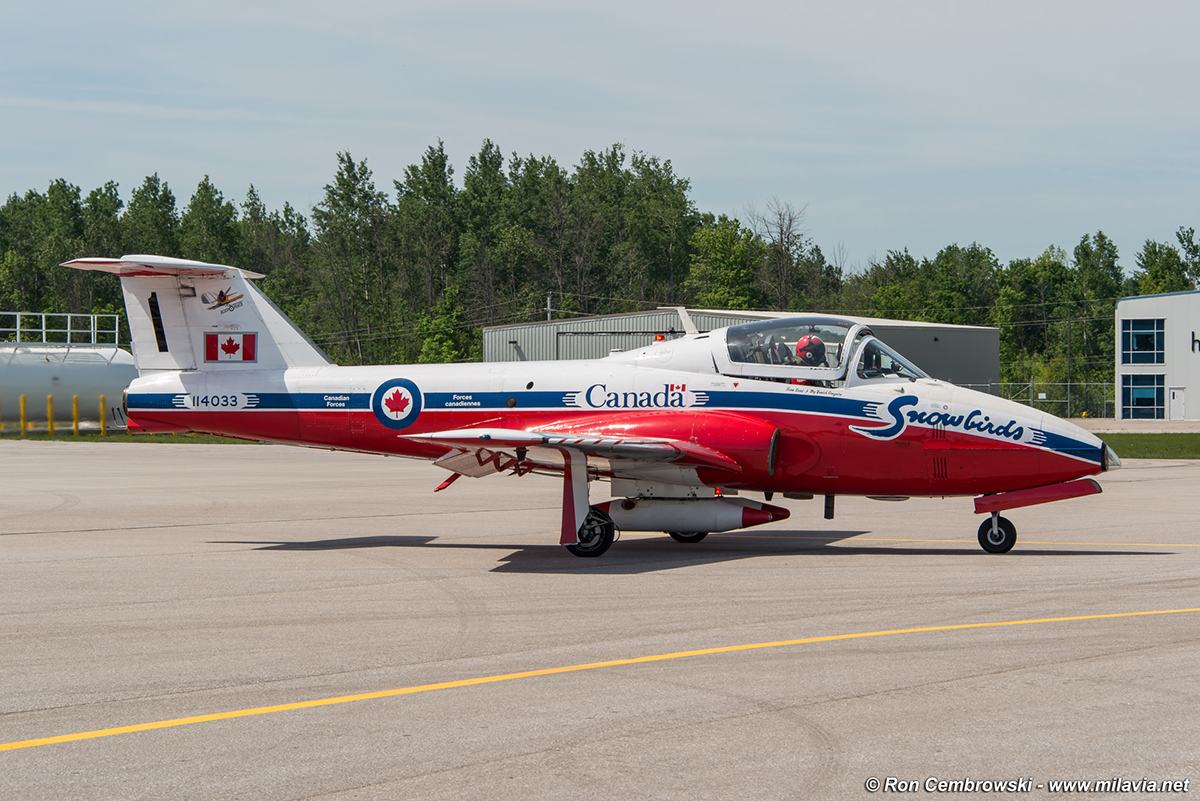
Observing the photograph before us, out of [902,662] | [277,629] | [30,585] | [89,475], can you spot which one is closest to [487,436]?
[277,629]

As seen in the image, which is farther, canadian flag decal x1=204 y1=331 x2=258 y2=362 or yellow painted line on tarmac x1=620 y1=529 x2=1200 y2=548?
canadian flag decal x1=204 y1=331 x2=258 y2=362

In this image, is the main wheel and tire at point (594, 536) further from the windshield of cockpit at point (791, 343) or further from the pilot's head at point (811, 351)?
the pilot's head at point (811, 351)

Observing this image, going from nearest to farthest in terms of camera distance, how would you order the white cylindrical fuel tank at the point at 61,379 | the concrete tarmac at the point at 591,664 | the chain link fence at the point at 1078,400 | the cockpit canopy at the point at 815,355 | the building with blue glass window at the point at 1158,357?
the concrete tarmac at the point at 591,664
the cockpit canopy at the point at 815,355
the white cylindrical fuel tank at the point at 61,379
the building with blue glass window at the point at 1158,357
the chain link fence at the point at 1078,400

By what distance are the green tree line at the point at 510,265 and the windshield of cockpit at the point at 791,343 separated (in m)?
69.0

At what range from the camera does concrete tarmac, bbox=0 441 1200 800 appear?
5402 mm

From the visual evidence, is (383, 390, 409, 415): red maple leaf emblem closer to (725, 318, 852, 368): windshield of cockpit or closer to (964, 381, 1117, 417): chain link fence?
(725, 318, 852, 368): windshield of cockpit

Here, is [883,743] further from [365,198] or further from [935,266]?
[935,266]

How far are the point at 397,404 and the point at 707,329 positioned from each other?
3266 centimetres

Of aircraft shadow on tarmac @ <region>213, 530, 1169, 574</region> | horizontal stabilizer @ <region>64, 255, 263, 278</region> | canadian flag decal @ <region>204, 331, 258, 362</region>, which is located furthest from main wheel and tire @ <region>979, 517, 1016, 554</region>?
canadian flag decal @ <region>204, 331, 258, 362</region>

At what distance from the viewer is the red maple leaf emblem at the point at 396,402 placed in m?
15.0

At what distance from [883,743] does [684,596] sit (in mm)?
4814

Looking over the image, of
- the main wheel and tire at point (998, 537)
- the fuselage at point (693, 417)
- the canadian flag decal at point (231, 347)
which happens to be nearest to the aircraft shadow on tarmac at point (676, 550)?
the main wheel and tire at point (998, 537)

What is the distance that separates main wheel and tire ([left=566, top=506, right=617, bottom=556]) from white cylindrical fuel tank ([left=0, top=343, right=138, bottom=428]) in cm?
3612

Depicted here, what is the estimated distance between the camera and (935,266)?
399ft
